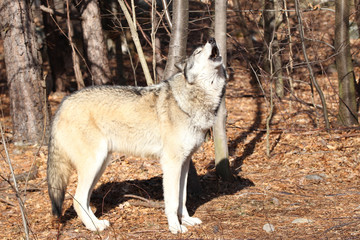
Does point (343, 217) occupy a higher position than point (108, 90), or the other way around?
point (108, 90)

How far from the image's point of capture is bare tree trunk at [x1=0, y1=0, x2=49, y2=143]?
304 inches

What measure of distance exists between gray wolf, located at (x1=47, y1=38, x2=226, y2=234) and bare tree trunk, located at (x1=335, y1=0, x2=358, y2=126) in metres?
4.85

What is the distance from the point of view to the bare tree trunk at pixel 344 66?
332 inches

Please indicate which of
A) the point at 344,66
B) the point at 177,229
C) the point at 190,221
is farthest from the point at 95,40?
the point at 177,229

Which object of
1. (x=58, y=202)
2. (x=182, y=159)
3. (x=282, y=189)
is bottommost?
(x=282, y=189)

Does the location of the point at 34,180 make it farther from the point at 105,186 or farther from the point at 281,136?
the point at 281,136

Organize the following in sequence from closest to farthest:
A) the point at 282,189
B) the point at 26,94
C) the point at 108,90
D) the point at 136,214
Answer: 1. the point at 108,90
2. the point at 136,214
3. the point at 282,189
4. the point at 26,94

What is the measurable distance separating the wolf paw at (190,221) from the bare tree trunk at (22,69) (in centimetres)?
412

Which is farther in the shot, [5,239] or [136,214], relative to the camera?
[136,214]

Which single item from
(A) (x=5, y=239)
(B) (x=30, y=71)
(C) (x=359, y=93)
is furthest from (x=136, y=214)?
(C) (x=359, y=93)

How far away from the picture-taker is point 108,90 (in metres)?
4.97

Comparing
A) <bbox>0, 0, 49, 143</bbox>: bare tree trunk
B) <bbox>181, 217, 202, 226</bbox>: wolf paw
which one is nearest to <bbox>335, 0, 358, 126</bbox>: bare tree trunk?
<bbox>181, 217, 202, 226</bbox>: wolf paw

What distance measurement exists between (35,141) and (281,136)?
206 inches

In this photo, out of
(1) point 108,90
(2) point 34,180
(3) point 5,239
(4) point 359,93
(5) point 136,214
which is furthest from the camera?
(4) point 359,93
